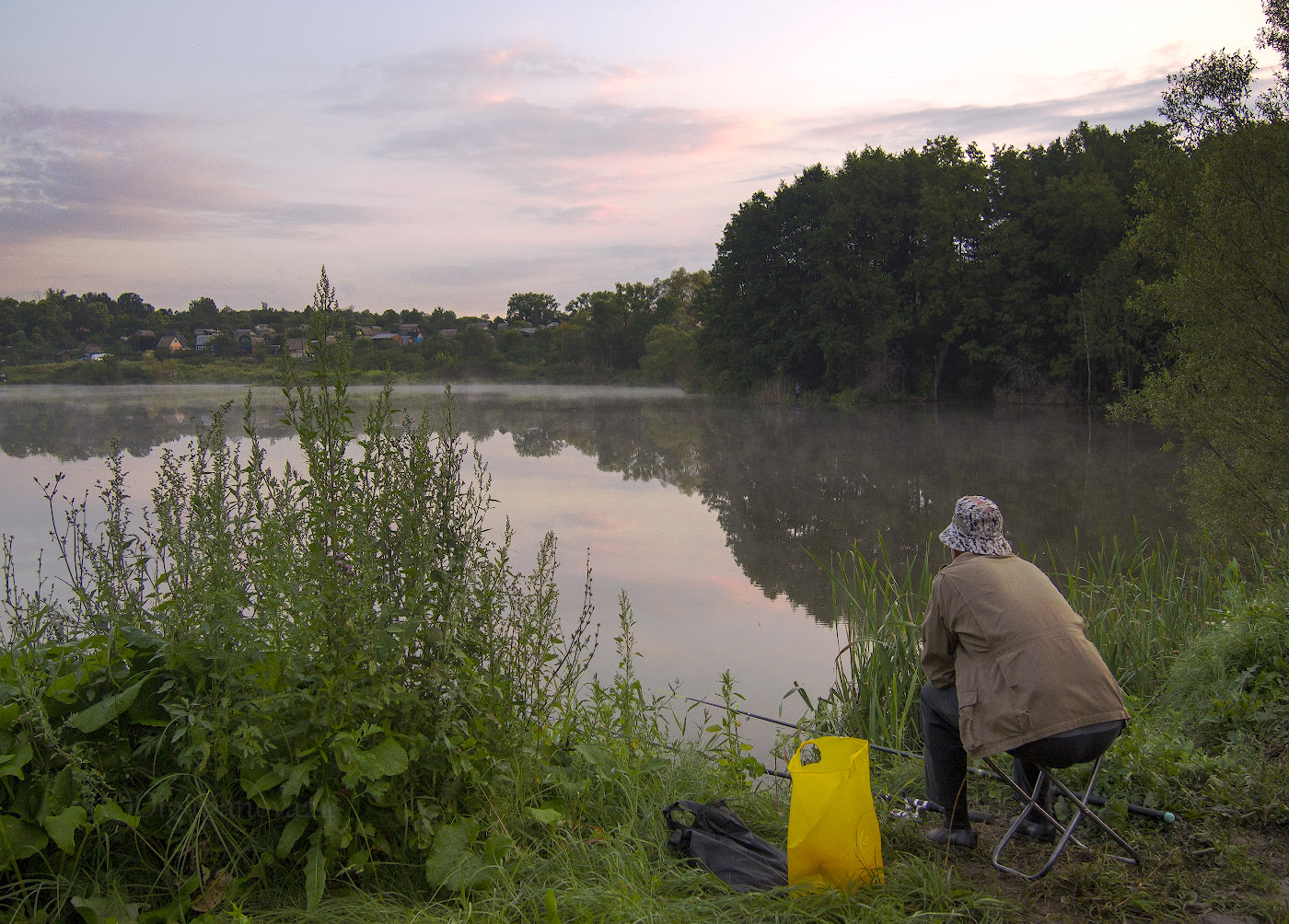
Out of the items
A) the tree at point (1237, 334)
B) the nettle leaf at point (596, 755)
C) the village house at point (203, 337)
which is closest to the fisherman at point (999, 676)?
the nettle leaf at point (596, 755)

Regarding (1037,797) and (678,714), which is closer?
(1037,797)

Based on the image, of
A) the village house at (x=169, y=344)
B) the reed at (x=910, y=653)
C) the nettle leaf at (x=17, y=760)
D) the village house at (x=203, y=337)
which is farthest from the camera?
the village house at (x=169, y=344)

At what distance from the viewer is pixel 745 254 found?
43.6m

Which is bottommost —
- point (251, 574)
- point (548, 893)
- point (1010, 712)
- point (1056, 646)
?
point (548, 893)

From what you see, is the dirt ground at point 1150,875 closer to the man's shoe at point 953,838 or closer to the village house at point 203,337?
the man's shoe at point 953,838

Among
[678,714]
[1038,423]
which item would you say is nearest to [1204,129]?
[1038,423]

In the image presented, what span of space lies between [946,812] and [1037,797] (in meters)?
0.31

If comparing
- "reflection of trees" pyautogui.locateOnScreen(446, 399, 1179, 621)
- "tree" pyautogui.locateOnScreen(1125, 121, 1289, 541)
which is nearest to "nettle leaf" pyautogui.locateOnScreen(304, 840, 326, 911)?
"reflection of trees" pyautogui.locateOnScreen(446, 399, 1179, 621)

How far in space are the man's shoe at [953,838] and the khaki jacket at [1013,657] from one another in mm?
384

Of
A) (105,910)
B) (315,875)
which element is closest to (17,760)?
(105,910)

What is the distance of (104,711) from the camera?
2.21 metres

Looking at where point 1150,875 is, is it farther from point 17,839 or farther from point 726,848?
point 17,839

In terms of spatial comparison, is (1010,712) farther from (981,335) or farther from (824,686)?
(981,335)

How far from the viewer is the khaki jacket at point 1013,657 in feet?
9.01
